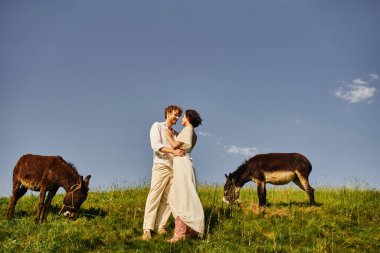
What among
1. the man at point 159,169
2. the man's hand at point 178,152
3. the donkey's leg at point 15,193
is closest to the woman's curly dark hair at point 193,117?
the man at point 159,169

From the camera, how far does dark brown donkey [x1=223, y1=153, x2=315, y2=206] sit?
13.5 metres

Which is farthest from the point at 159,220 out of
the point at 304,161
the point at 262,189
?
the point at 304,161

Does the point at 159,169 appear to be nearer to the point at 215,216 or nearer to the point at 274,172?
the point at 215,216

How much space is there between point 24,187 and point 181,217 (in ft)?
24.4

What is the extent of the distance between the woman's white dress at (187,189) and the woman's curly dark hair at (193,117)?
7.2 inches

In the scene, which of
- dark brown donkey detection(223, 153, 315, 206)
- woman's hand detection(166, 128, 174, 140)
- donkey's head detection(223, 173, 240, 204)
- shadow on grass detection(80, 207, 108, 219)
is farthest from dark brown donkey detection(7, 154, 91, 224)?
dark brown donkey detection(223, 153, 315, 206)

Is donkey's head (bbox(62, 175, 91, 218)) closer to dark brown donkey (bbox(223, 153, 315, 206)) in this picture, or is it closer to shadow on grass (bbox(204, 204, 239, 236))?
shadow on grass (bbox(204, 204, 239, 236))

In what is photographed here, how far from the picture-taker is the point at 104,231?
10.6 metres

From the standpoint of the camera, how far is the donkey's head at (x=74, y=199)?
1199 cm

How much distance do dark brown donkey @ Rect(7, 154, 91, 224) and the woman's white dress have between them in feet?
13.1

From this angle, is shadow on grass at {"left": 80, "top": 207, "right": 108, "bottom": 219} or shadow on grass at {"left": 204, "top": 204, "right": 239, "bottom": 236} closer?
shadow on grass at {"left": 204, "top": 204, "right": 239, "bottom": 236}

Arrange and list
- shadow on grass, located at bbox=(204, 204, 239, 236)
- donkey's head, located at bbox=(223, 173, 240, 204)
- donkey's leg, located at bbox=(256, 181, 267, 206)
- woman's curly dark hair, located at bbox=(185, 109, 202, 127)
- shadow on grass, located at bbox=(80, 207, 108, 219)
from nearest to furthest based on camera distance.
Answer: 1. woman's curly dark hair, located at bbox=(185, 109, 202, 127)
2. shadow on grass, located at bbox=(204, 204, 239, 236)
3. shadow on grass, located at bbox=(80, 207, 108, 219)
4. donkey's leg, located at bbox=(256, 181, 267, 206)
5. donkey's head, located at bbox=(223, 173, 240, 204)

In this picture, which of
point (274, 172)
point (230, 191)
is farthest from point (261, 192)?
point (230, 191)

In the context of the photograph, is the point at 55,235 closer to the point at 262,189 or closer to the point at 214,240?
the point at 214,240
